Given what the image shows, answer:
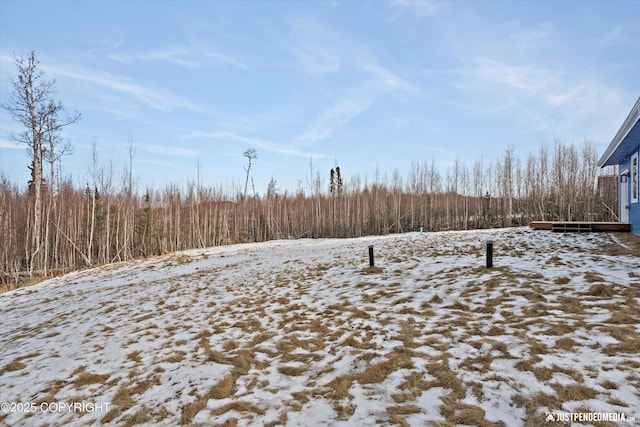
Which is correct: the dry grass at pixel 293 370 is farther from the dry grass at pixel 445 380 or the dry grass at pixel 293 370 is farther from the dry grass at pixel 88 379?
the dry grass at pixel 88 379

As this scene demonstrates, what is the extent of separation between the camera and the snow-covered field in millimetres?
2295

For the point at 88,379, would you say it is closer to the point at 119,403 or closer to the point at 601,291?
the point at 119,403

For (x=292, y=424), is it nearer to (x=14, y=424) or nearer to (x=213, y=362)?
(x=213, y=362)

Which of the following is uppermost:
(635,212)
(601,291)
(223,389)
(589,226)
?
(635,212)

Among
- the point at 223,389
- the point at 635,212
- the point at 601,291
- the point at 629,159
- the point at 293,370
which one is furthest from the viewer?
the point at 629,159

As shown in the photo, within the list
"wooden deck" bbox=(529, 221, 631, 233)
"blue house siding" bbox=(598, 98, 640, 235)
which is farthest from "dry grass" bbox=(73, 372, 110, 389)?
"wooden deck" bbox=(529, 221, 631, 233)

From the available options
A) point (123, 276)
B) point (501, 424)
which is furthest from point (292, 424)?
point (123, 276)

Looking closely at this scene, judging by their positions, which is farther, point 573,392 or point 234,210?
point 234,210

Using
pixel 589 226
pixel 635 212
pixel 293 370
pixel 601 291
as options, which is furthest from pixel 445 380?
pixel 589 226

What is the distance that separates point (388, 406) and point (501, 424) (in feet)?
2.40

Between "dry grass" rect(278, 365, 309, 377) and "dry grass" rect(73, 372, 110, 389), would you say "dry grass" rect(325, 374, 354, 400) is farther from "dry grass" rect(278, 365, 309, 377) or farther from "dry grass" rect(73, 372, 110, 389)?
"dry grass" rect(73, 372, 110, 389)

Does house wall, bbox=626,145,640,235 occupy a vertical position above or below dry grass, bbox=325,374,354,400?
above

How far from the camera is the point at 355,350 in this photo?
3.22 metres

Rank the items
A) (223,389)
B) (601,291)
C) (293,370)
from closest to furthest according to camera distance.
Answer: (223,389), (293,370), (601,291)
